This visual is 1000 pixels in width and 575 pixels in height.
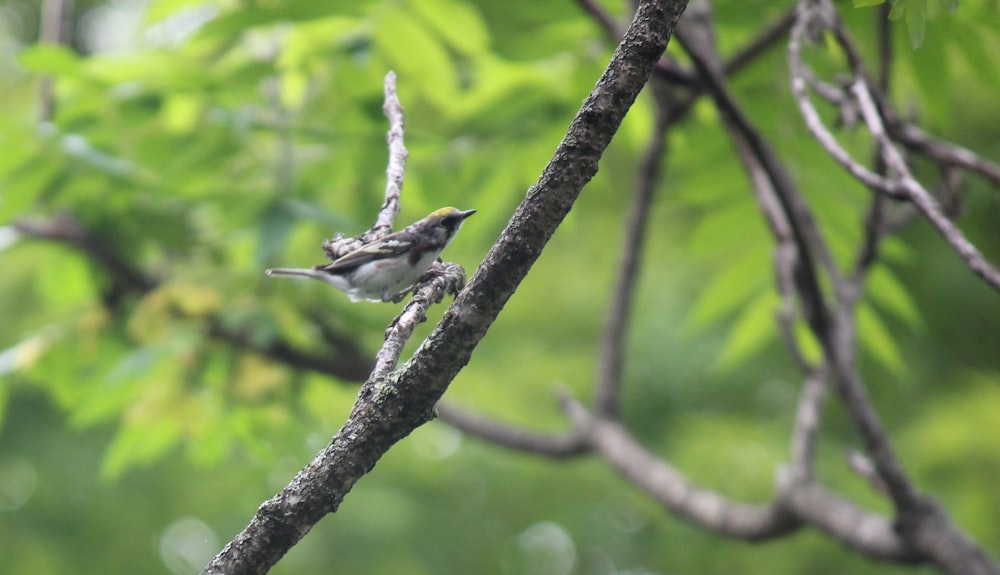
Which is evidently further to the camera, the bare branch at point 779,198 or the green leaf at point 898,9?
the bare branch at point 779,198

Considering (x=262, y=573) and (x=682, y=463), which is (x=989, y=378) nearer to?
(x=682, y=463)

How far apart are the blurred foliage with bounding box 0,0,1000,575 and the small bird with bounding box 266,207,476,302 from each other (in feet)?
3.95

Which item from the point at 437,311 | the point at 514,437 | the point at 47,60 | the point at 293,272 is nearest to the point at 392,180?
the point at 293,272

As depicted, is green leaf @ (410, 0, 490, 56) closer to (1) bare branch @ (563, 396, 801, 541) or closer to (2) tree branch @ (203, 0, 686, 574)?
(1) bare branch @ (563, 396, 801, 541)

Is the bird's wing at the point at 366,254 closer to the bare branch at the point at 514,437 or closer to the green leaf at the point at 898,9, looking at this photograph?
the green leaf at the point at 898,9

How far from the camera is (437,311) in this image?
255 inches

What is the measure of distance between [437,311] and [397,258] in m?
4.00

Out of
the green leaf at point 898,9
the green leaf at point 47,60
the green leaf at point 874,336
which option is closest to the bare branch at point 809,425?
the green leaf at point 874,336

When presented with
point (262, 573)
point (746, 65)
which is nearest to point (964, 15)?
point (746, 65)

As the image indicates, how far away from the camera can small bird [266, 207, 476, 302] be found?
8.14 feet

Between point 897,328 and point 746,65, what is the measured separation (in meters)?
3.54

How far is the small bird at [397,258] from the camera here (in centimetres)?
248

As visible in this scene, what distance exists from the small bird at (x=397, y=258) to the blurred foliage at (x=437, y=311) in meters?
1.20

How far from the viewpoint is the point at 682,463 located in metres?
7.18
